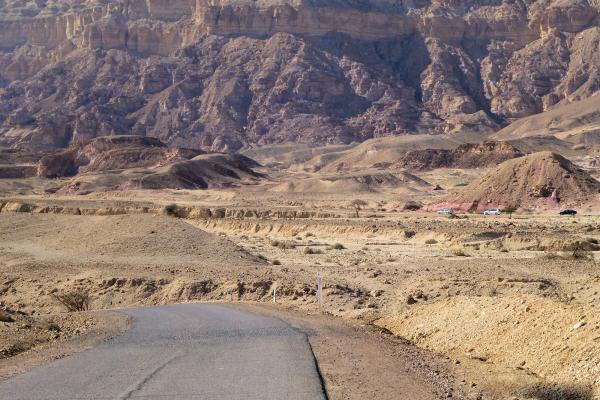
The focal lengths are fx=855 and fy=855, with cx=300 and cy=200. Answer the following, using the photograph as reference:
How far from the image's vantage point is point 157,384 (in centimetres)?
A: 1262

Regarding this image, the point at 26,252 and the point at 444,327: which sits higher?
the point at 444,327

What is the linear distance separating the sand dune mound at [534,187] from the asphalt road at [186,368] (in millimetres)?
67612

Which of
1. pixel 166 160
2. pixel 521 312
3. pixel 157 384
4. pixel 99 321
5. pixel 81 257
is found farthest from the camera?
pixel 166 160

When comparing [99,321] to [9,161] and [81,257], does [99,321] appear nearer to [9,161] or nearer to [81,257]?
[81,257]

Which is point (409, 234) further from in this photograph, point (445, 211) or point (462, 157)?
point (462, 157)

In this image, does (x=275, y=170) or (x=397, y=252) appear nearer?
(x=397, y=252)

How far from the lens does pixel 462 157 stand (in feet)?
516

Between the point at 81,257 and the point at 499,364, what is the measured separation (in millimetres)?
30253

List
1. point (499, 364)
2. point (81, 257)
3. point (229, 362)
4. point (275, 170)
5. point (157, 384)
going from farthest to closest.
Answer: point (275, 170) < point (81, 257) < point (499, 364) < point (229, 362) < point (157, 384)

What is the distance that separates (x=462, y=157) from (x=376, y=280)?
5022 inches

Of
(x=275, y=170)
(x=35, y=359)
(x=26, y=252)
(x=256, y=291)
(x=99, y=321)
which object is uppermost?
(x=35, y=359)

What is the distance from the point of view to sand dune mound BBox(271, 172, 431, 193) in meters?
128

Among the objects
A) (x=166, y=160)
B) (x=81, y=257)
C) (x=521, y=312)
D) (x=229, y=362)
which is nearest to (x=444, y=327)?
(x=521, y=312)

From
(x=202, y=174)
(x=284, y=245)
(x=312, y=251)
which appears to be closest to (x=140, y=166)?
(x=202, y=174)
